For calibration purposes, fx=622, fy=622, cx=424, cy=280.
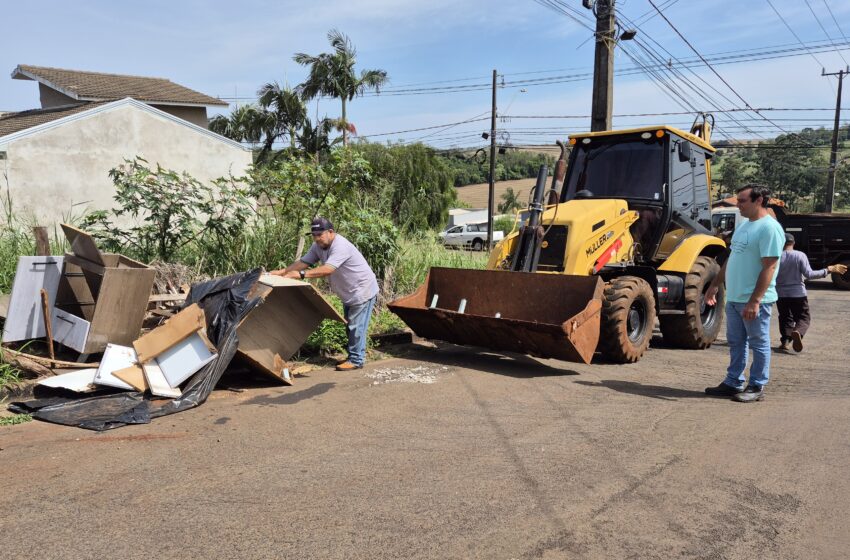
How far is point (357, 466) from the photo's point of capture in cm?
398

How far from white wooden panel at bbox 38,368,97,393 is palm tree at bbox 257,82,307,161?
25193 mm

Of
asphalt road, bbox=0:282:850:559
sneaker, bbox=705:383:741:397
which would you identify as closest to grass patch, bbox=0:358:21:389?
asphalt road, bbox=0:282:850:559

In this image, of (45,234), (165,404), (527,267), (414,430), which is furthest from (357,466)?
(45,234)

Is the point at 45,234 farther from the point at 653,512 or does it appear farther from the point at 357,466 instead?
the point at 653,512

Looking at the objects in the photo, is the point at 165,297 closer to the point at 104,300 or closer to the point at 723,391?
the point at 104,300

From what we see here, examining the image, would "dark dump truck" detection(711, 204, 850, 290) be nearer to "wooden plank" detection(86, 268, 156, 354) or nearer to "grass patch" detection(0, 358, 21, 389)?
"wooden plank" detection(86, 268, 156, 354)

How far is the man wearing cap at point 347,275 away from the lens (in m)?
6.56

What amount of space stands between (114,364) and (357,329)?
2437 millimetres

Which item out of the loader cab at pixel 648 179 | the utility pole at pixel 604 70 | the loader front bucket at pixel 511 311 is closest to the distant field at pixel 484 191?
the utility pole at pixel 604 70

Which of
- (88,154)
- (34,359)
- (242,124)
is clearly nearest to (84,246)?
(34,359)

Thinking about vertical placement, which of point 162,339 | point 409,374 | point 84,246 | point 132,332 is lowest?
point 409,374

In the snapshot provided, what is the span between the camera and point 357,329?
22.3 feet

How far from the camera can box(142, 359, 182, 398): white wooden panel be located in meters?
5.21

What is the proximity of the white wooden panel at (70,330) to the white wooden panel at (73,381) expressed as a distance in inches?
21.3
